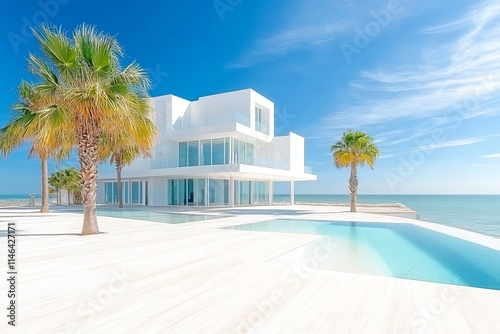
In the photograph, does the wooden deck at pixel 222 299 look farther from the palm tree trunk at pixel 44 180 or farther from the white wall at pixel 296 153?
the white wall at pixel 296 153

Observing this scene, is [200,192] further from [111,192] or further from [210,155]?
[111,192]

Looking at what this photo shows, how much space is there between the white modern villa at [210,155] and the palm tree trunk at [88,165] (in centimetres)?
1115

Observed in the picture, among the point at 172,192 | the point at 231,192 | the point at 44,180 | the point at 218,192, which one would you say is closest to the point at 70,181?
the point at 172,192

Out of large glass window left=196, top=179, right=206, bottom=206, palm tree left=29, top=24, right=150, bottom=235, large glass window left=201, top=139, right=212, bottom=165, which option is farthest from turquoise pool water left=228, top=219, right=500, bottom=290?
large glass window left=196, top=179, right=206, bottom=206

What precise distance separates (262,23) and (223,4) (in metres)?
4.76

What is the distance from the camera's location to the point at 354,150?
19.5 meters

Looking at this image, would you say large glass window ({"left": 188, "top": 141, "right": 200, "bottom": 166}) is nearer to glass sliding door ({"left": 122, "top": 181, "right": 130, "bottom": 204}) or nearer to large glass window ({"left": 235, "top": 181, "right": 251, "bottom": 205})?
large glass window ({"left": 235, "top": 181, "right": 251, "bottom": 205})

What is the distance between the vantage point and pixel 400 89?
19.0 meters

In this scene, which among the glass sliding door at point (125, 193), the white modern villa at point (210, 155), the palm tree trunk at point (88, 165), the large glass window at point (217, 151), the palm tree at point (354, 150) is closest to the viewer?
the palm tree trunk at point (88, 165)

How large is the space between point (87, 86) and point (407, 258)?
8.99 meters

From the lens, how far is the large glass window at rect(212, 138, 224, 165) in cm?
2224

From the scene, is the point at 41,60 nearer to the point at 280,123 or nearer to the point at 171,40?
the point at 171,40

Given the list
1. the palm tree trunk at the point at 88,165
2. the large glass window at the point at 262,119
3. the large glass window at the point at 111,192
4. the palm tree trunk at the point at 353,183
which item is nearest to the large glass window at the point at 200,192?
the large glass window at the point at 262,119

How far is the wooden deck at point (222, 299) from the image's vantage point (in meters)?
2.83
